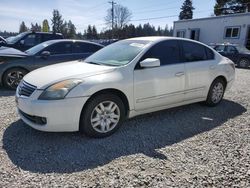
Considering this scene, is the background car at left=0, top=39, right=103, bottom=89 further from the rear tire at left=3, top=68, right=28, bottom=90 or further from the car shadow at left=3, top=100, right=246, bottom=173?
the car shadow at left=3, top=100, right=246, bottom=173

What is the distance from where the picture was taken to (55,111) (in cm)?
352

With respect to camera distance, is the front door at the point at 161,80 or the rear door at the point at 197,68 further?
the rear door at the point at 197,68

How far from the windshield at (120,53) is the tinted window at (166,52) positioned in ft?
0.60

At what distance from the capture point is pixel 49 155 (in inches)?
133

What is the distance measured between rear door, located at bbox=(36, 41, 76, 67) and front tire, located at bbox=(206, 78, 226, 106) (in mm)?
4251

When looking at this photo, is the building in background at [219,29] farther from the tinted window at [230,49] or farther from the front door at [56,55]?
the front door at [56,55]

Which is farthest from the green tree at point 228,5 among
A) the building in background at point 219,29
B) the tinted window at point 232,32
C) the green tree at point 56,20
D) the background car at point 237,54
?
the green tree at point 56,20

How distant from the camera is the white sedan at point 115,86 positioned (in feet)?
11.8

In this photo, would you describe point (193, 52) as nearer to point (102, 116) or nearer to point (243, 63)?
point (102, 116)

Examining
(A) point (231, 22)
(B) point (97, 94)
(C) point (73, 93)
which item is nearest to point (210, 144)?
(B) point (97, 94)

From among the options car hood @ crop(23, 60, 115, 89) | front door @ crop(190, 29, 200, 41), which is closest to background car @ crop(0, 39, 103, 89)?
car hood @ crop(23, 60, 115, 89)

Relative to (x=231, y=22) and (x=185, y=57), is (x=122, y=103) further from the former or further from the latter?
(x=231, y=22)

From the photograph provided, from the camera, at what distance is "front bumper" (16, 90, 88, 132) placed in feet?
11.5

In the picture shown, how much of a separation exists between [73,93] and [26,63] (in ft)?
13.3
